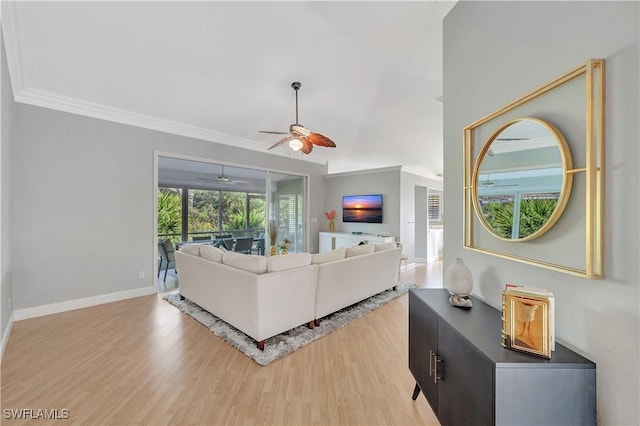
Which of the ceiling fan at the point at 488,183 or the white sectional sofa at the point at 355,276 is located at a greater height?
the ceiling fan at the point at 488,183

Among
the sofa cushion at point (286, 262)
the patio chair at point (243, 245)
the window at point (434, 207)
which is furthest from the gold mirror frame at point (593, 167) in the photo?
the window at point (434, 207)

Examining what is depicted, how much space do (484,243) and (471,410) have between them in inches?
35.5

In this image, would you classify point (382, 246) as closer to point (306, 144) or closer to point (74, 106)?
point (306, 144)

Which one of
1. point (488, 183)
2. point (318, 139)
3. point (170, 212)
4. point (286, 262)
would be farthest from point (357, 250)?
point (170, 212)

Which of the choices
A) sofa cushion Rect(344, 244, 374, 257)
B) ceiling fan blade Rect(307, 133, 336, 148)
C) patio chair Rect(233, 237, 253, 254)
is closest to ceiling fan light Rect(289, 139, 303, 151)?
ceiling fan blade Rect(307, 133, 336, 148)

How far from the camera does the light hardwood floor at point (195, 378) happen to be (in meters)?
1.65

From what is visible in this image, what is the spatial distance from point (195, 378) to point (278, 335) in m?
0.86

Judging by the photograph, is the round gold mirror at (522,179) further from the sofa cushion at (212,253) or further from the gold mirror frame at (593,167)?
the sofa cushion at (212,253)

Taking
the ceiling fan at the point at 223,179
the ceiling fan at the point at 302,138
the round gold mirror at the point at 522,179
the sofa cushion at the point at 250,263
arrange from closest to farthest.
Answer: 1. the round gold mirror at the point at 522,179
2. the sofa cushion at the point at 250,263
3. the ceiling fan at the point at 302,138
4. the ceiling fan at the point at 223,179

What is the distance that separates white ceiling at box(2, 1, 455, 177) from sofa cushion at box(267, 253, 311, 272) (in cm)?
215

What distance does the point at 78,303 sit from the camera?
11.0 feet

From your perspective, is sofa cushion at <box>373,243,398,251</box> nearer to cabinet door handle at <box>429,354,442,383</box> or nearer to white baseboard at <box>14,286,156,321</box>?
cabinet door handle at <box>429,354,442,383</box>

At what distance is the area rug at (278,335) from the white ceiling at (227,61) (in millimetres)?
2857

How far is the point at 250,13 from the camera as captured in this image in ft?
7.24
